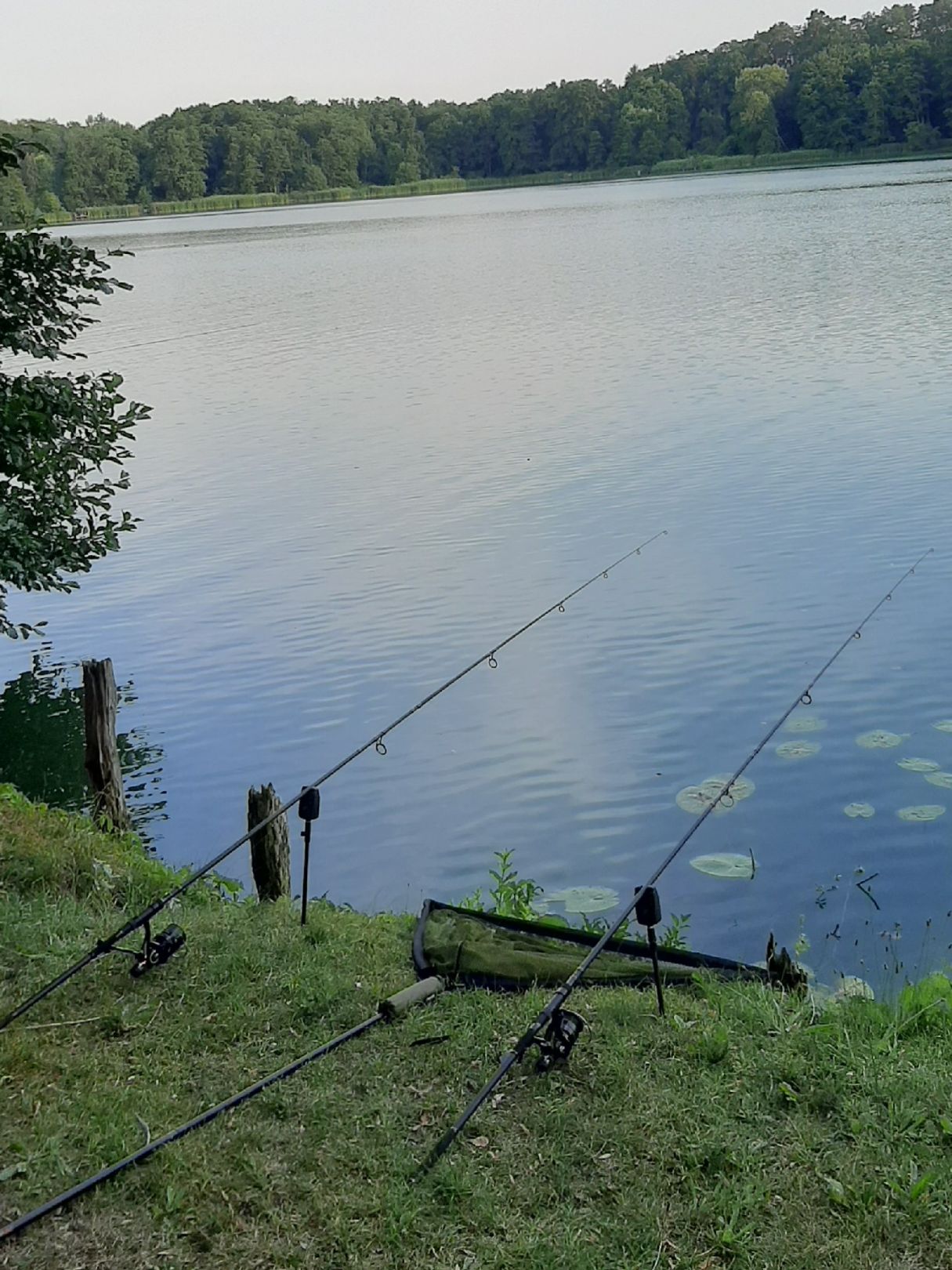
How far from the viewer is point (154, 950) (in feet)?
17.7

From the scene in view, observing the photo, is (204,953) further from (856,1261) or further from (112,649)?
(112,649)

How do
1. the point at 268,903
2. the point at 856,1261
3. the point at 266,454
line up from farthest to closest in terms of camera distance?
→ 1. the point at 266,454
2. the point at 268,903
3. the point at 856,1261

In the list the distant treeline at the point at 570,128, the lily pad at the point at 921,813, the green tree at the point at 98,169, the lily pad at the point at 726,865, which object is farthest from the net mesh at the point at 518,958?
the green tree at the point at 98,169

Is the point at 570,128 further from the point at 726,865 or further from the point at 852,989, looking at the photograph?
the point at 852,989

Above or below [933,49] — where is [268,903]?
below

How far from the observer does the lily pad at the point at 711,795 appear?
27.4 ft

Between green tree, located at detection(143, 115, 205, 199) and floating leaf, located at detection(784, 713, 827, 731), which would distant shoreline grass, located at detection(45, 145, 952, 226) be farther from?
floating leaf, located at detection(784, 713, 827, 731)

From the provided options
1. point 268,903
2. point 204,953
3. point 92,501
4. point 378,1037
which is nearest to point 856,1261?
point 378,1037

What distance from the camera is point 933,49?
4060 inches

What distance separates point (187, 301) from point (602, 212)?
35424 millimetres

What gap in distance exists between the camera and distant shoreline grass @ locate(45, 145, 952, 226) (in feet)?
348

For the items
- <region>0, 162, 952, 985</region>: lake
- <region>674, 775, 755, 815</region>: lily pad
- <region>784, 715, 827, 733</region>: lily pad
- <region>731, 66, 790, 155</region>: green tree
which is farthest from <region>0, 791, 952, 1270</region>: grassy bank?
<region>731, 66, 790, 155</region>: green tree

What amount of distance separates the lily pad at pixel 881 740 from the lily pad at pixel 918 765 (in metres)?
0.24

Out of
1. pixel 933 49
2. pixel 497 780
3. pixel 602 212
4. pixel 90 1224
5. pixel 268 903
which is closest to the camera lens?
pixel 90 1224
